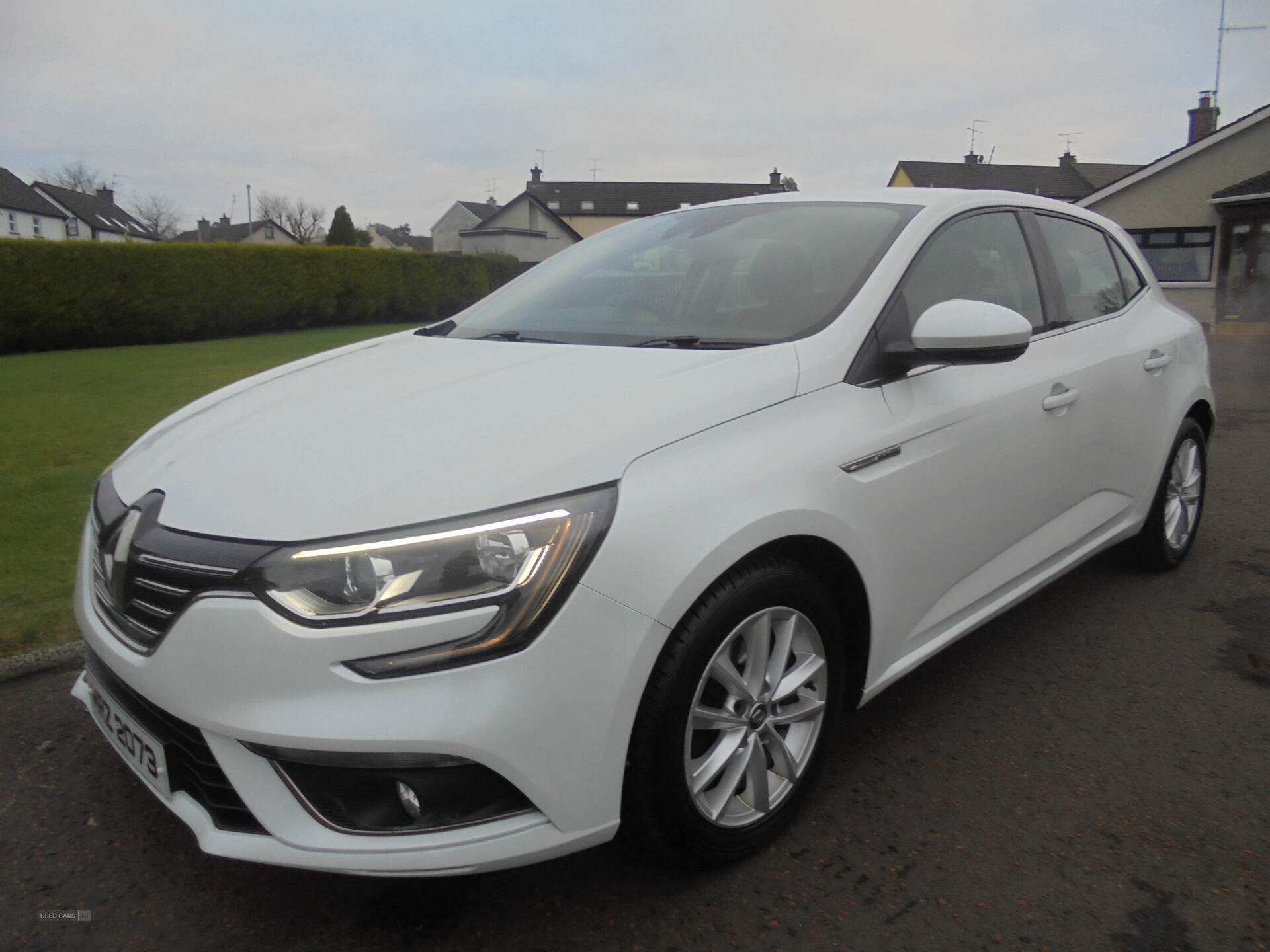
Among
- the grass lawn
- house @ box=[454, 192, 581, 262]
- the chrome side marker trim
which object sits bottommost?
the grass lawn

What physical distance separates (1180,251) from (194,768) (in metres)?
27.3

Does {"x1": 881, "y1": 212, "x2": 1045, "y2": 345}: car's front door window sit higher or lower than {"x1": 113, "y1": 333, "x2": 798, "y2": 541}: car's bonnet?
higher

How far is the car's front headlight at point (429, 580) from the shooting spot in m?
1.73

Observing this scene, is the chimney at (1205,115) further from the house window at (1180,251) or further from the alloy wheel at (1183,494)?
the alloy wheel at (1183,494)

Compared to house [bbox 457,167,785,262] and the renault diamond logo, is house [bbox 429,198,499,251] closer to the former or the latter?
house [bbox 457,167,785,262]

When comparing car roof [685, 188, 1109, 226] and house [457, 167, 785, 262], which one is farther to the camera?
house [457, 167, 785, 262]

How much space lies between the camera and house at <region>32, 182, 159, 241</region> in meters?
65.9

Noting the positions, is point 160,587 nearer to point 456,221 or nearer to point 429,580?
point 429,580

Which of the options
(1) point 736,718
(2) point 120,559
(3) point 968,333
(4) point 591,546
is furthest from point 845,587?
(2) point 120,559

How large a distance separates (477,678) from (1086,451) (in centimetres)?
244

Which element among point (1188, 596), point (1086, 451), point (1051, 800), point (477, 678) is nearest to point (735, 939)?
point (477, 678)

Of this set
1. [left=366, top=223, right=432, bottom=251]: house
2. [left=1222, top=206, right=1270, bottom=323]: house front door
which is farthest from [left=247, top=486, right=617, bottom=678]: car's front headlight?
[left=366, top=223, right=432, bottom=251]: house

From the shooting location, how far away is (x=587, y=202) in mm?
74188

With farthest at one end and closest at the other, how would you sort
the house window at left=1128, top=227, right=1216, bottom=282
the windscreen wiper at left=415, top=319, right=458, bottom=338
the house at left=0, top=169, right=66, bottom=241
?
the house at left=0, top=169, right=66, bottom=241
the house window at left=1128, top=227, right=1216, bottom=282
the windscreen wiper at left=415, top=319, right=458, bottom=338
